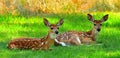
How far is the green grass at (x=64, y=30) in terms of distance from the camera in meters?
11.3

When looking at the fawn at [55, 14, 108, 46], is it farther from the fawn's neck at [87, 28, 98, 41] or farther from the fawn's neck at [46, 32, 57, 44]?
the fawn's neck at [46, 32, 57, 44]

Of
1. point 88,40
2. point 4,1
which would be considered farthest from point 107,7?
point 88,40

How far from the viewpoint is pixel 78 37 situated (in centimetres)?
1341

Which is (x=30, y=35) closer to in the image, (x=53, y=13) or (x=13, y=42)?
(x=13, y=42)

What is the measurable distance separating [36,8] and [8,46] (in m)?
5.92

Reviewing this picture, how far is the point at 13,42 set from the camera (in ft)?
39.4

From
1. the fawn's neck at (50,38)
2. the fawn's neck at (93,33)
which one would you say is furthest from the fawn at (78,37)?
the fawn's neck at (50,38)

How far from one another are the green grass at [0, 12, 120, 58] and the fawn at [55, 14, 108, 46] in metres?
0.25

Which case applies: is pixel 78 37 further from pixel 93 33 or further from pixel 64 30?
pixel 64 30

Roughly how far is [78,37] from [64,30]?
1.75m

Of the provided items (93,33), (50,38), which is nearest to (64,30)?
(93,33)

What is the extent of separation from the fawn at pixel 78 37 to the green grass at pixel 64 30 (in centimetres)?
25

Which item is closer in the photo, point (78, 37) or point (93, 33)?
point (78, 37)

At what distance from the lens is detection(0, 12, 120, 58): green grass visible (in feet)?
37.2
